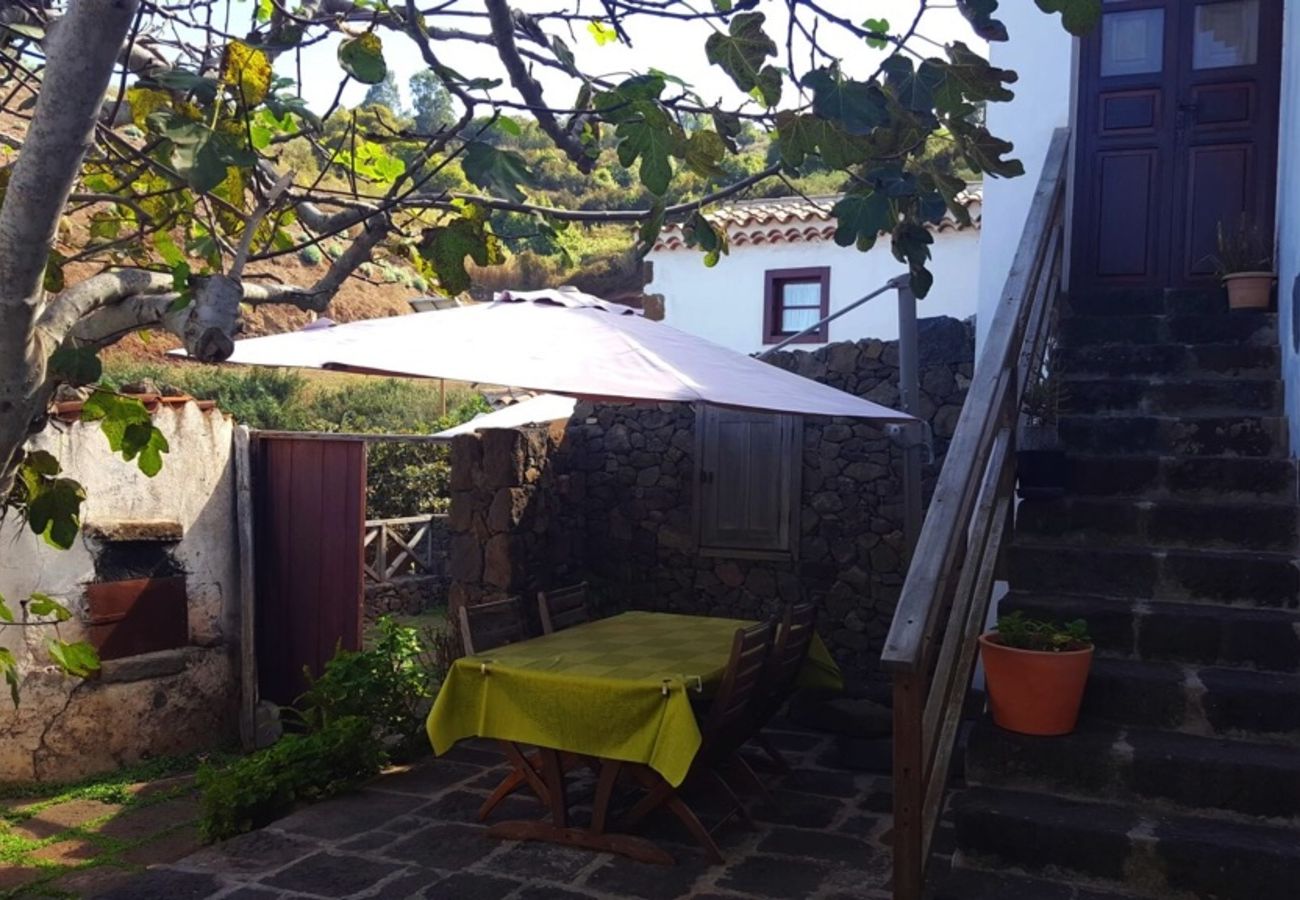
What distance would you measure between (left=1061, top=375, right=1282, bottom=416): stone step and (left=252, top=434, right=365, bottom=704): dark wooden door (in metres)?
3.80

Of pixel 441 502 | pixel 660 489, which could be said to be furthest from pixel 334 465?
pixel 441 502

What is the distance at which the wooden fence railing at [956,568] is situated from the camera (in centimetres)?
242

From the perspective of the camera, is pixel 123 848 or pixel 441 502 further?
pixel 441 502

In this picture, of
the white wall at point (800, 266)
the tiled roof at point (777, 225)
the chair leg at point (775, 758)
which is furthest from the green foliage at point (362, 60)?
the white wall at point (800, 266)

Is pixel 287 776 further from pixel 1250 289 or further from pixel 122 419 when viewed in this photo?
pixel 1250 289

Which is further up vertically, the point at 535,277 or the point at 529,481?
the point at 535,277

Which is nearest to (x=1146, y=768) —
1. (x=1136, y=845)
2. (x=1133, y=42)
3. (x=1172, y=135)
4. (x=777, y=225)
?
(x=1136, y=845)

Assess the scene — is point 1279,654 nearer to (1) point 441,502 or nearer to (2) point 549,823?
(2) point 549,823

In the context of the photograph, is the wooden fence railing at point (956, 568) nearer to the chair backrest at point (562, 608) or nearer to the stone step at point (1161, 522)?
the stone step at point (1161, 522)

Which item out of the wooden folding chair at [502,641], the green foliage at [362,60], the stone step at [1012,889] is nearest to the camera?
the green foliage at [362,60]

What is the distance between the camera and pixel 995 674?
298cm

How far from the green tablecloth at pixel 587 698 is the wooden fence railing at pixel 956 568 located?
0.90 m

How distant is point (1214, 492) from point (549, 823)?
105 inches

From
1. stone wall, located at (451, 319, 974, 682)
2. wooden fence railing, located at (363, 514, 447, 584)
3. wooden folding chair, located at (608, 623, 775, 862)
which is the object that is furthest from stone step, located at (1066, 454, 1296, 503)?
wooden fence railing, located at (363, 514, 447, 584)
